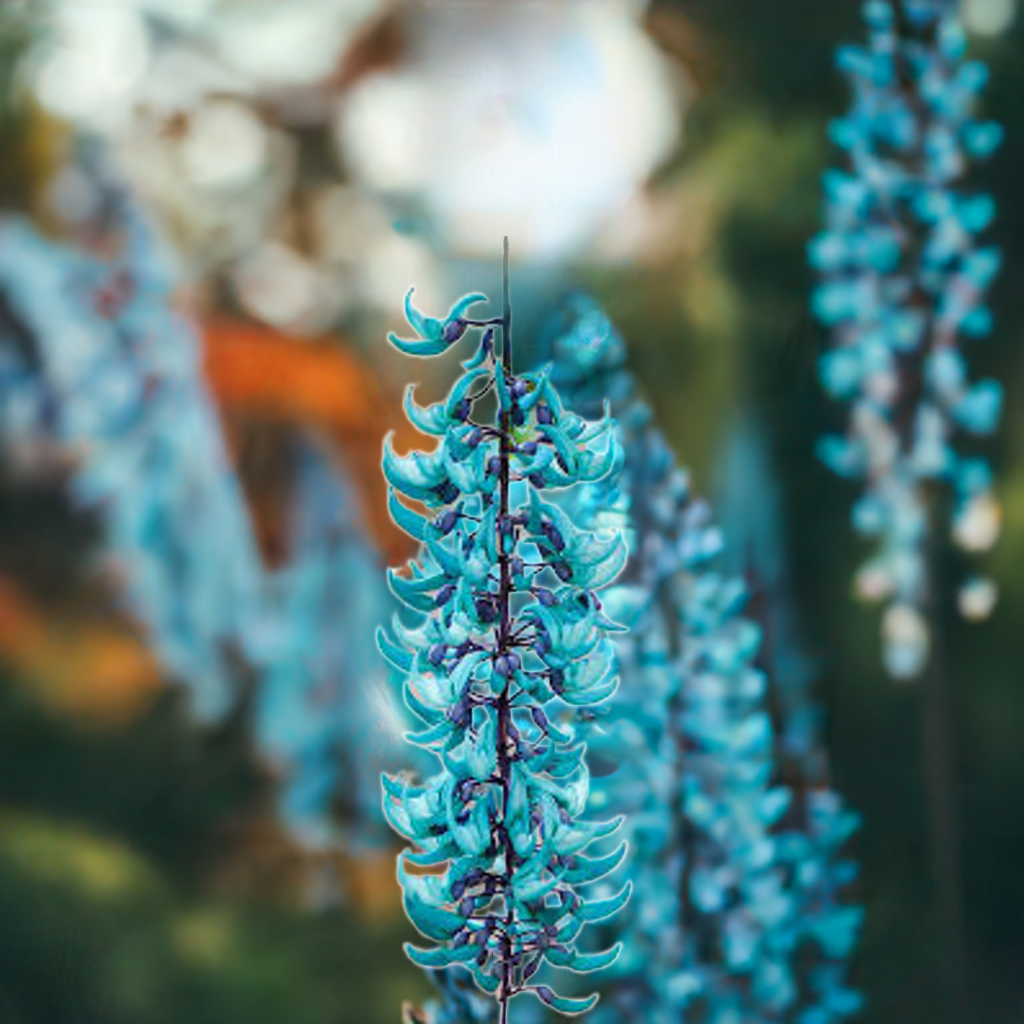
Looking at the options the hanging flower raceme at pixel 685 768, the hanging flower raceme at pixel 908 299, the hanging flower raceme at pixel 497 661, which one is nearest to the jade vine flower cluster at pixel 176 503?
the hanging flower raceme at pixel 685 768

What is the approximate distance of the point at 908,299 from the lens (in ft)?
5.19

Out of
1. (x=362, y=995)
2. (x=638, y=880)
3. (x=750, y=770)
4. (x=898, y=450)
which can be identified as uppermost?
(x=898, y=450)

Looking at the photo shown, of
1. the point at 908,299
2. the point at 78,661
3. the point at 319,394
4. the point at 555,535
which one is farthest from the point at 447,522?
the point at 908,299

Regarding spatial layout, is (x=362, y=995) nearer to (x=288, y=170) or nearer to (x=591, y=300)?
(x=591, y=300)

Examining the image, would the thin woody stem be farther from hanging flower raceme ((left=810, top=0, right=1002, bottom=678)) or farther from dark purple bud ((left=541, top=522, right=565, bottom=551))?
hanging flower raceme ((left=810, top=0, right=1002, bottom=678))

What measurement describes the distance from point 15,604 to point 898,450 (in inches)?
52.6

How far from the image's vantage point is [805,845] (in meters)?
1.57

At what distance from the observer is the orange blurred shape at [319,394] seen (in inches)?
59.4

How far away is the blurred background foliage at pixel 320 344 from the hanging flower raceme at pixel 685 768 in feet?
0.25

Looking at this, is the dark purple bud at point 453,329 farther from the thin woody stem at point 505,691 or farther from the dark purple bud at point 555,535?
the dark purple bud at point 555,535

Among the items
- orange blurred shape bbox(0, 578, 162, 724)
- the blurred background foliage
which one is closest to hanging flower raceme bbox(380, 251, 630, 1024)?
the blurred background foliage

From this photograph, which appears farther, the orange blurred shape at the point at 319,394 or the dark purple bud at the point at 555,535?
the orange blurred shape at the point at 319,394

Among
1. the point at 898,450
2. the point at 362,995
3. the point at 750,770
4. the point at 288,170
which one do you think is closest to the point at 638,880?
the point at 750,770

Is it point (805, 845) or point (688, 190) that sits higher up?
point (688, 190)
